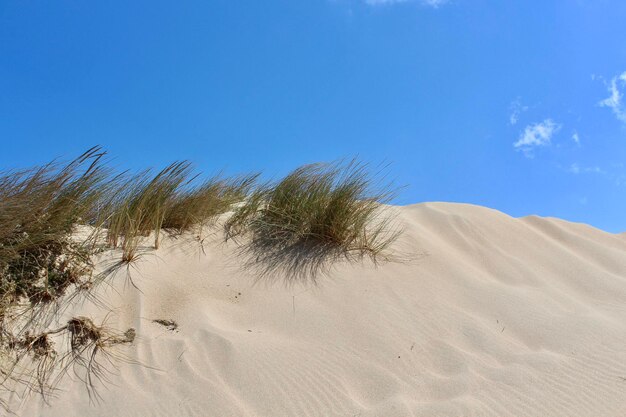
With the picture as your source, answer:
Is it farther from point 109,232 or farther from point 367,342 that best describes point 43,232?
point 367,342

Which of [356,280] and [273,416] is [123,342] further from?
[356,280]

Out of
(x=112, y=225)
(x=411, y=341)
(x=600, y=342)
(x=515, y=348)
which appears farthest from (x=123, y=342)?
(x=600, y=342)

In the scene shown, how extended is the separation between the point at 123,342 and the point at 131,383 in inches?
15.7

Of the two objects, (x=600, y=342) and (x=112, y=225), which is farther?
(x=112, y=225)

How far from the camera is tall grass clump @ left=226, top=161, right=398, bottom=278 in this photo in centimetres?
465

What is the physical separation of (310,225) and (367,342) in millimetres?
1479

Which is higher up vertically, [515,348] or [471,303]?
[471,303]

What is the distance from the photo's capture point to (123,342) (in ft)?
11.5

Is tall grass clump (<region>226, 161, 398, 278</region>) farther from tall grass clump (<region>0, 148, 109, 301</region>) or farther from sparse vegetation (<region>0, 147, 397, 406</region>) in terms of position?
tall grass clump (<region>0, 148, 109, 301</region>)

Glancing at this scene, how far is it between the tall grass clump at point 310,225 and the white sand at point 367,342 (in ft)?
0.84

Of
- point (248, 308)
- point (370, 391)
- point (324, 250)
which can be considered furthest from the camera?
point (324, 250)

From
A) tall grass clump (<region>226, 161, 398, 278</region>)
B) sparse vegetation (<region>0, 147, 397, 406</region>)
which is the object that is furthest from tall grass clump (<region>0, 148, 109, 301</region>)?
tall grass clump (<region>226, 161, 398, 278</region>)

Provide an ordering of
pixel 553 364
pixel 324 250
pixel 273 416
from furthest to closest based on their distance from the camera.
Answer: pixel 324 250 < pixel 553 364 < pixel 273 416

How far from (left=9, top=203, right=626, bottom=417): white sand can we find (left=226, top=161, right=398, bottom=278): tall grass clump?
255 mm
